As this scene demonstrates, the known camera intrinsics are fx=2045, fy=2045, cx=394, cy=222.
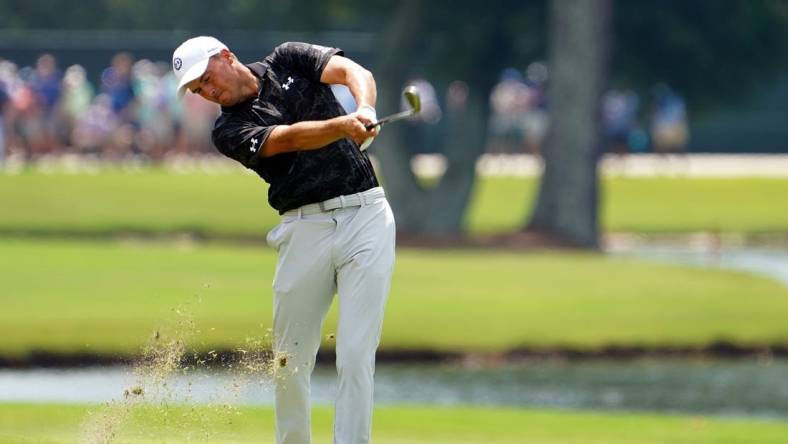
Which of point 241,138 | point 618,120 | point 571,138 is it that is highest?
point 241,138

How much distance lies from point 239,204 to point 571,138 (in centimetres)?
740

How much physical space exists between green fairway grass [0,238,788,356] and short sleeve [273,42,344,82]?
25.7 ft

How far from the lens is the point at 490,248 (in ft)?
88.8

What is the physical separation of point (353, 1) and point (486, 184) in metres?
9.14

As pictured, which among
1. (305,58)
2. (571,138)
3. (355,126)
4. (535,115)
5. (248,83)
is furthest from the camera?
(535,115)

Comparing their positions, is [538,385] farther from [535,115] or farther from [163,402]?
[535,115]

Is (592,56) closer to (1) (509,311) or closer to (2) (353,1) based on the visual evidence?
(2) (353,1)

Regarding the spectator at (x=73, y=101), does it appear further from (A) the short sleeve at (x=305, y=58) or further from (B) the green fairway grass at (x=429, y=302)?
(A) the short sleeve at (x=305, y=58)

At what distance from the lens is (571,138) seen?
28453mm

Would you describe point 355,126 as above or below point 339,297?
above

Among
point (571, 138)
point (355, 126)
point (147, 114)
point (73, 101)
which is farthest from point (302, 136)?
point (73, 101)

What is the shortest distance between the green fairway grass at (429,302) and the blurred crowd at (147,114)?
11656mm

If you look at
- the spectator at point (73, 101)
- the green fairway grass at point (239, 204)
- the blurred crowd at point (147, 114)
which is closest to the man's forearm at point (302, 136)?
the green fairway grass at point (239, 204)

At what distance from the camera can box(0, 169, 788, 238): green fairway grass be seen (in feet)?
99.6
